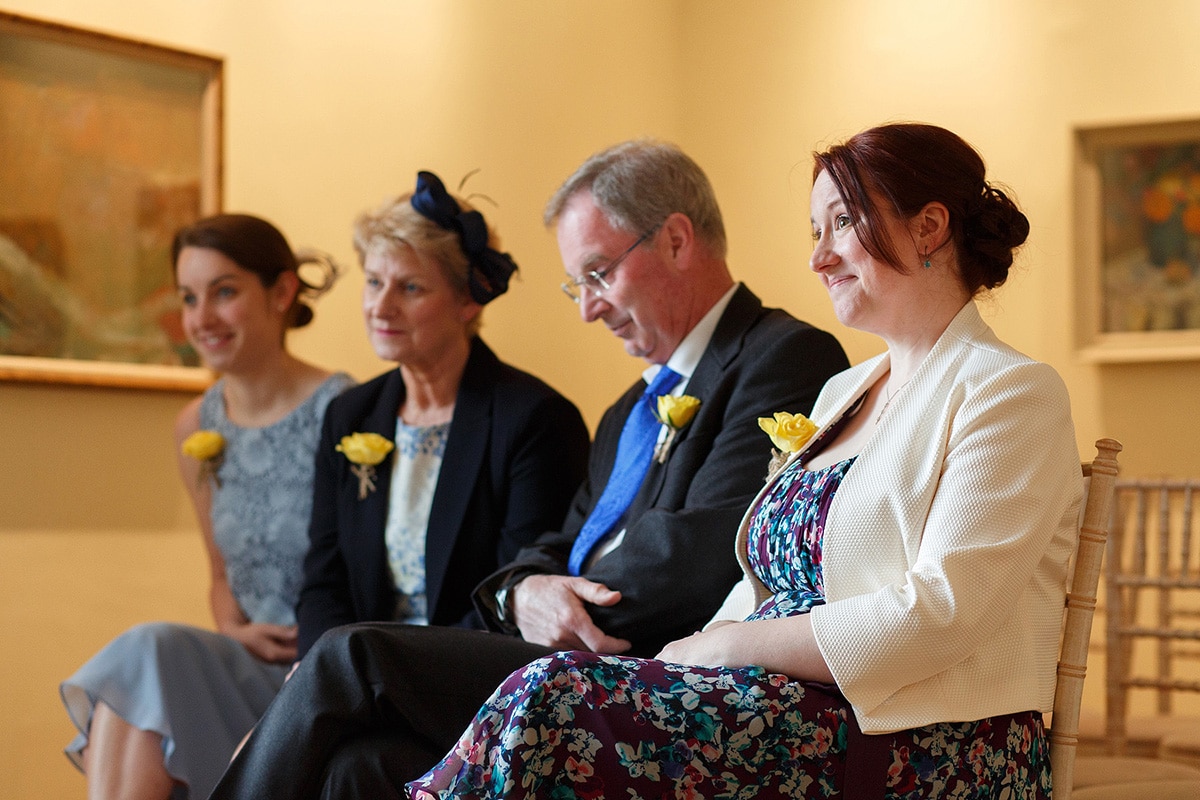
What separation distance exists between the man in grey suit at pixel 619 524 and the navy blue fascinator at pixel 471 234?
29 centimetres

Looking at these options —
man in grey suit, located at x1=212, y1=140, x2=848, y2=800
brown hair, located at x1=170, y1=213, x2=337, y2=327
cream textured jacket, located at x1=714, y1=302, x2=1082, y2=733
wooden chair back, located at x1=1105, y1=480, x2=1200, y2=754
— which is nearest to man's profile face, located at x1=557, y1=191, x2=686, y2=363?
man in grey suit, located at x1=212, y1=140, x2=848, y2=800

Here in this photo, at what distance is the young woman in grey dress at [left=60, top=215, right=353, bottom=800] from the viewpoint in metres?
2.46

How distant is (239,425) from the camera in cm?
305

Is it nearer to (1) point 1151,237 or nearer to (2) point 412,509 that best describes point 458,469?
(2) point 412,509

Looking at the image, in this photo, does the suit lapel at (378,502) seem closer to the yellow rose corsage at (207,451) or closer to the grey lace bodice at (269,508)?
the grey lace bodice at (269,508)

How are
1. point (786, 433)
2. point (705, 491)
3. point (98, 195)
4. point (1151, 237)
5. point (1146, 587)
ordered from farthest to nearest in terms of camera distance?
point (1151, 237) < point (1146, 587) < point (98, 195) < point (705, 491) < point (786, 433)

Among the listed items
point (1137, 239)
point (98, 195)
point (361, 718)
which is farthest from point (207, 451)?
point (1137, 239)

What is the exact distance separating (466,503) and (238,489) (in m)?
0.73

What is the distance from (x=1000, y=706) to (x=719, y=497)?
66 centimetres

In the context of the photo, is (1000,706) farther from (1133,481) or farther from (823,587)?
(1133,481)

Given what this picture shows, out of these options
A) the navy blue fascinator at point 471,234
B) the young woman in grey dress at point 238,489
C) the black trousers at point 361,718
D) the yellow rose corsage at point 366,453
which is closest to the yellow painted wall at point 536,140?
the young woman in grey dress at point 238,489

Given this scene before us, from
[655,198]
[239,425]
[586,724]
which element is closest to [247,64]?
[239,425]

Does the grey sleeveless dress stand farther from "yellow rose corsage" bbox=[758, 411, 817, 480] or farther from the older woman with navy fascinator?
"yellow rose corsage" bbox=[758, 411, 817, 480]

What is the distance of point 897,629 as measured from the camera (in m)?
1.39
